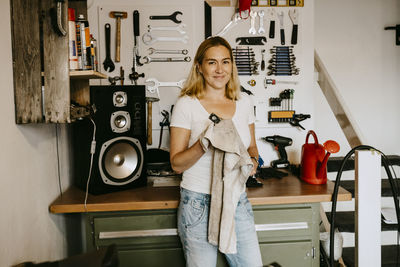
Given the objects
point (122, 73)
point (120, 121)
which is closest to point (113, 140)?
point (120, 121)

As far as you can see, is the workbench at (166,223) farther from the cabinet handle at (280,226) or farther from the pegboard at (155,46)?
the pegboard at (155,46)

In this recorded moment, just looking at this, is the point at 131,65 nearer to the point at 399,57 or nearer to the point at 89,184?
the point at 89,184

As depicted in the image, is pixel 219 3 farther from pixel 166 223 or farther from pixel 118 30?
pixel 166 223

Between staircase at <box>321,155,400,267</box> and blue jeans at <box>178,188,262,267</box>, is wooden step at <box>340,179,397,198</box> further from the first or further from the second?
blue jeans at <box>178,188,262,267</box>

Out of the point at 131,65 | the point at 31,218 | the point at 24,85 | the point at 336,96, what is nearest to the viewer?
the point at 24,85

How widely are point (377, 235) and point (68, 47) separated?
6.15 feet

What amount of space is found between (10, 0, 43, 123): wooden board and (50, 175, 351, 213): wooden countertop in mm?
537

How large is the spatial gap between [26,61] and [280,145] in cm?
177

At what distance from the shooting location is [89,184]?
5.91ft

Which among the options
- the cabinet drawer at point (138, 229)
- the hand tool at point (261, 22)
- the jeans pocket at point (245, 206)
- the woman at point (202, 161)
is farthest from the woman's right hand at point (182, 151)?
the hand tool at point (261, 22)

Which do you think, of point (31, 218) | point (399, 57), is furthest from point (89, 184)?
point (399, 57)

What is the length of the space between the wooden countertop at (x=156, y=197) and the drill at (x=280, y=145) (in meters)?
0.51

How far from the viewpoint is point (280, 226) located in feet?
5.82

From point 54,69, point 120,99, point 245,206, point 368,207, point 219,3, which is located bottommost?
point 368,207
